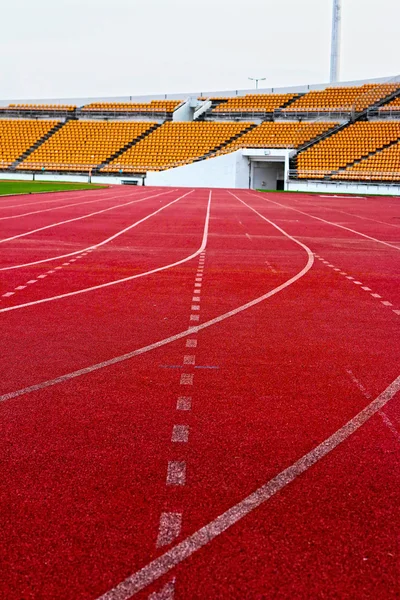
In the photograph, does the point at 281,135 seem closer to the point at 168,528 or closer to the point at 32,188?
the point at 32,188

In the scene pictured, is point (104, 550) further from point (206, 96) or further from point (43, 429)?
point (206, 96)

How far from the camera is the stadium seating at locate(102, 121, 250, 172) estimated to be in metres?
54.1

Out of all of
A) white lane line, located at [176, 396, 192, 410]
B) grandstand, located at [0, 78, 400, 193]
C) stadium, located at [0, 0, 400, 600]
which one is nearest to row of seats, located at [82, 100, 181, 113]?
grandstand, located at [0, 78, 400, 193]

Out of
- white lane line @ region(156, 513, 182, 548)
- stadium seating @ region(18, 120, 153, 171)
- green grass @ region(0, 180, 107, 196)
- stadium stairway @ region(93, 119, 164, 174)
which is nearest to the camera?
white lane line @ region(156, 513, 182, 548)

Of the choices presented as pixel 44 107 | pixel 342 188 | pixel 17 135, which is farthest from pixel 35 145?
pixel 342 188

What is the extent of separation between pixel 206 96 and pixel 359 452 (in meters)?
66.9

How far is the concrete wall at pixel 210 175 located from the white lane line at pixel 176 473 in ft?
162

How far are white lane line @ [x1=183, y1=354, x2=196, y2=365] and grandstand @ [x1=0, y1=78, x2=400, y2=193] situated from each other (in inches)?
1525

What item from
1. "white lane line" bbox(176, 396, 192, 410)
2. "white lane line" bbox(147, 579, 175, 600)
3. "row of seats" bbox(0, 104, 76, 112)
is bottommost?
"white lane line" bbox(176, 396, 192, 410)

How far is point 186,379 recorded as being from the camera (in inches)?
197

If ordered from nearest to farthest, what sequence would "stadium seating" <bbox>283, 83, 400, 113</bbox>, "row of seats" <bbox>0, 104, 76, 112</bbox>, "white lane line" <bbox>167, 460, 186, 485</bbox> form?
1. "white lane line" <bbox>167, 460, 186, 485</bbox>
2. "stadium seating" <bbox>283, 83, 400, 113</bbox>
3. "row of seats" <bbox>0, 104, 76, 112</bbox>

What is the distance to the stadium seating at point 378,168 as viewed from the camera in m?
43.2

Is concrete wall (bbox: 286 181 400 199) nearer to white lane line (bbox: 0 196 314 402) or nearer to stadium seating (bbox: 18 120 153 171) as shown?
→ stadium seating (bbox: 18 120 153 171)

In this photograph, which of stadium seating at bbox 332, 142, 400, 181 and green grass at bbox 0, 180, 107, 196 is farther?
stadium seating at bbox 332, 142, 400, 181
